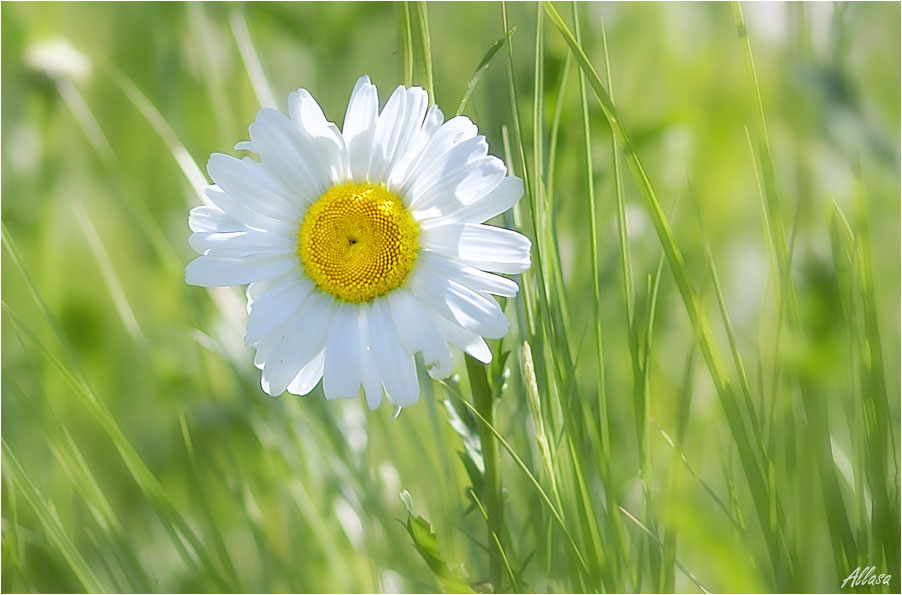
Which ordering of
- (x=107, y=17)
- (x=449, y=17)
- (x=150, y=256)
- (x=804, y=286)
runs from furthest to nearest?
(x=107, y=17) → (x=449, y=17) → (x=150, y=256) → (x=804, y=286)

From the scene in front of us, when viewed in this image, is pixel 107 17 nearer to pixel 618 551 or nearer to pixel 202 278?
pixel 202 278

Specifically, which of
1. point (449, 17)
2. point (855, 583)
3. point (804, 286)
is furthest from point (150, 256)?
point (855, 583)

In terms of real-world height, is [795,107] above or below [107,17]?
below

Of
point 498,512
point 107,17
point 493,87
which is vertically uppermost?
point 107,17

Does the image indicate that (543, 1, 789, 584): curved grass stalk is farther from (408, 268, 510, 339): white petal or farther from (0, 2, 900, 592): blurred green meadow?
(408, 268, 510, 339): white petal

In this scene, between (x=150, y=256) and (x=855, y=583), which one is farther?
(x=150, y=256)

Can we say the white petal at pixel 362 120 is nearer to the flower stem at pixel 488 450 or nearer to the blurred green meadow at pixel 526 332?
the blurred green meadow at pixel 526 332

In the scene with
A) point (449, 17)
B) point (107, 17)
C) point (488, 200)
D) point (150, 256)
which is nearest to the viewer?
point (488, 200)

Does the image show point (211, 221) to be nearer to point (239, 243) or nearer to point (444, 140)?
point (239, 243)
